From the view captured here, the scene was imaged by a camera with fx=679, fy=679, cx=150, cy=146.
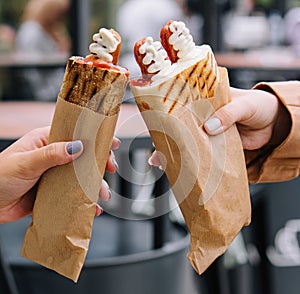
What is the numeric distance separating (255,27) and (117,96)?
588cm

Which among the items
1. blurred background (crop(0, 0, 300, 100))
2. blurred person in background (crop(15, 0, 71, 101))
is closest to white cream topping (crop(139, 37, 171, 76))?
blurred background (crop(0, 0, 300, 100))

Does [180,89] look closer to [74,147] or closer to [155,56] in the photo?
[155,56]

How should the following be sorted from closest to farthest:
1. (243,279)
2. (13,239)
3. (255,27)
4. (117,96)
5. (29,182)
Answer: (117,96)
(29,182)
(13,239)
(243,279)
(255,27)

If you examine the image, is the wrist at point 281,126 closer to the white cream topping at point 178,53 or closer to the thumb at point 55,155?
the white cream topping at point 178,53

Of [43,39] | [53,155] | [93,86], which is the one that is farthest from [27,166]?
[43,39]

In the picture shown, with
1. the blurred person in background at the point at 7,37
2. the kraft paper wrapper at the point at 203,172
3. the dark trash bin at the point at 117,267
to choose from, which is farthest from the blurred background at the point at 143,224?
the blurred person in background at the point at 7,37

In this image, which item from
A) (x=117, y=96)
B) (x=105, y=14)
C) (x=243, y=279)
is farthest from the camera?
(x=105, y=14)

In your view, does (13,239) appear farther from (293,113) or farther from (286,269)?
(293,113)

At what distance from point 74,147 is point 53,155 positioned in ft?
0.13

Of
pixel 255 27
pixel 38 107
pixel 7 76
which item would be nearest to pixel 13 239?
pixel 38 107

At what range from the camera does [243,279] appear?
287cm

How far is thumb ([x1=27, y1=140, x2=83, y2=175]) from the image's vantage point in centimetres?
102

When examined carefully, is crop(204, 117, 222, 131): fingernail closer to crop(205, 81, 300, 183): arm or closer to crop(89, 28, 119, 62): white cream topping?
crop(205, 81, 300, 183): arm

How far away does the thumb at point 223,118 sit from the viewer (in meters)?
1.07
